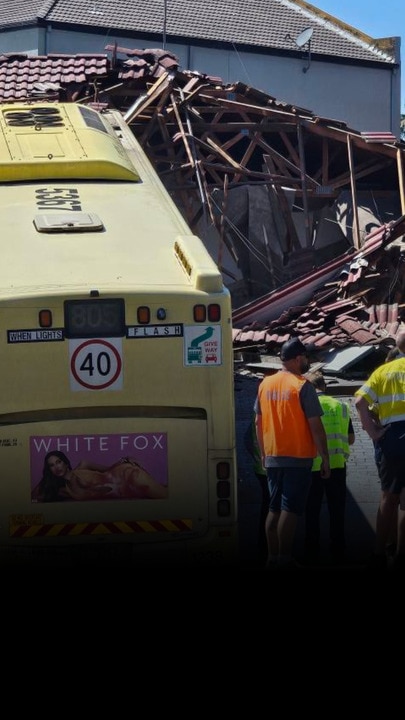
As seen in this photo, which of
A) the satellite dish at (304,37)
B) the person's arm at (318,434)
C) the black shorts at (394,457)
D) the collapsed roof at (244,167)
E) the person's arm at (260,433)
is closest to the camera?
the person's arm at (318,434)

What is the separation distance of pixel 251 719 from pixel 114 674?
0.86 metres

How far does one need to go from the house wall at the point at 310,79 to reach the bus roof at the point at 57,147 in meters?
27.1

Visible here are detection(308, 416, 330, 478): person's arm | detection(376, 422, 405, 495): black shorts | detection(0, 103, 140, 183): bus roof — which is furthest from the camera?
detection(0, 103, 140, 183): bus roof

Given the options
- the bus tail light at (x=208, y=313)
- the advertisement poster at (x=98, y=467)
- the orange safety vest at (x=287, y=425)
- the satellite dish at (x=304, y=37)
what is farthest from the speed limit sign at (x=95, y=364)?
the satellite dish at (x=304, y=37)

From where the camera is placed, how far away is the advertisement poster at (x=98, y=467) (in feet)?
28.0

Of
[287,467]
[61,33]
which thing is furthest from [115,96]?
[61,33]

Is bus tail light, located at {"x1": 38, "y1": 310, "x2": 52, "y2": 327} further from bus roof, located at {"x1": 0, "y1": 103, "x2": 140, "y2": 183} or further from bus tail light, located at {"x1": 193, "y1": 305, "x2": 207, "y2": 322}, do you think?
bus roof, located at {"x1": 0, "y1": 103, "x2": 140, "y2": 183}

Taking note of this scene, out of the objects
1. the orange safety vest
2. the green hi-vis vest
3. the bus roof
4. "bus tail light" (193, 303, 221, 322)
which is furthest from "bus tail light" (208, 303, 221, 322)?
the bus roof

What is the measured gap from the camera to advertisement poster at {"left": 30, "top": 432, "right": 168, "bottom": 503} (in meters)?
8.54

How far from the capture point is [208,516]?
8.81m

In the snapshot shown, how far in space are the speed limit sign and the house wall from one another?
106 feet

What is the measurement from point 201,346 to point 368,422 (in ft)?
6.21

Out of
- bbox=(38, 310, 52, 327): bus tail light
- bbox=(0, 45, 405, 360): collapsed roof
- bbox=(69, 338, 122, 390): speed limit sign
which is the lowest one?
bbox=(69, 338, 122, 390): speed limit sign

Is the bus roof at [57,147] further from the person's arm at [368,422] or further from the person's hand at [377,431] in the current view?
the person's hand at [377,431]
